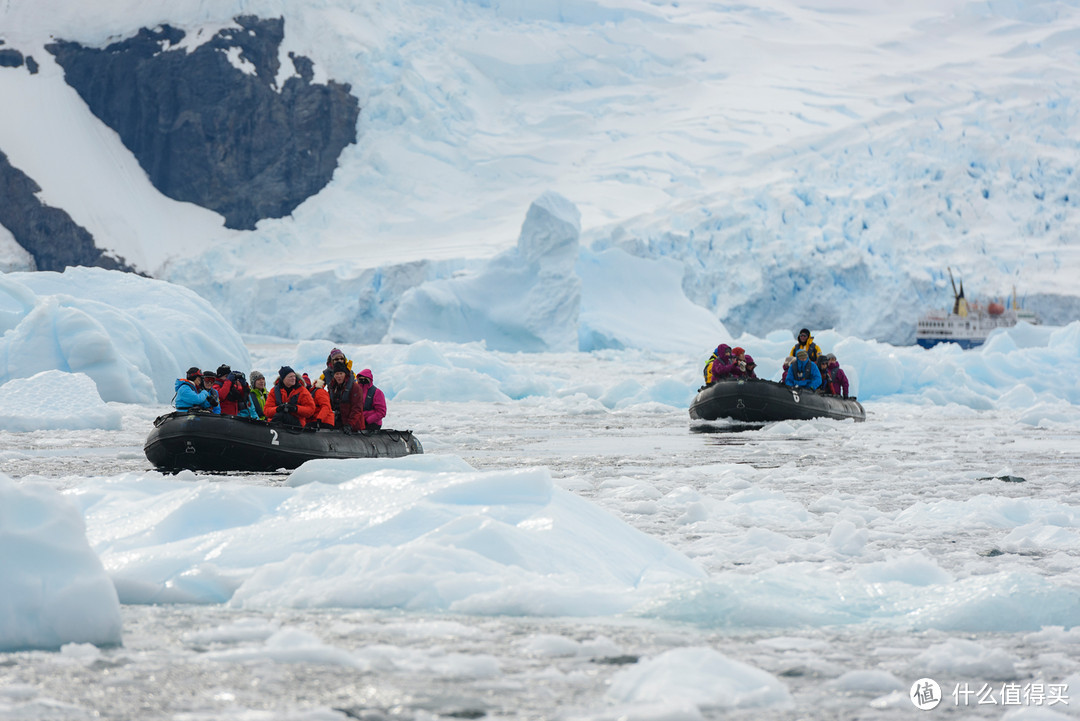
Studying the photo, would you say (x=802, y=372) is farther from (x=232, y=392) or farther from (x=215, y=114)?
(x=215, y=114)

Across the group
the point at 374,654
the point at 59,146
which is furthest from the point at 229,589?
the point at 59,146

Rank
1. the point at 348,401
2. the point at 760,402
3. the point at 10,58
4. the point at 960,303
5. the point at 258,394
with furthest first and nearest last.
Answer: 1. the point at 10,58
2. the point at 960,303
3. the point at 760,402
4. the point at 258,394
5. the point at 348,401

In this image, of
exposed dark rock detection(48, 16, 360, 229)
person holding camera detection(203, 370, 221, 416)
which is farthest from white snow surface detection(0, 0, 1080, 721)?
exposed dark rock detection(48, 16, 360, 229)

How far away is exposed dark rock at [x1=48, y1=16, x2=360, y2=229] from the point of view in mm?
71625

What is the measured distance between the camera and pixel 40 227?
6700 cm

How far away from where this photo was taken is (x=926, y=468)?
39.8 feet

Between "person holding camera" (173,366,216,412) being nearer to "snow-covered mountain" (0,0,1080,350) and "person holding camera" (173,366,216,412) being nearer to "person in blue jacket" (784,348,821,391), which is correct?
"person in blue jacket" (784,348,821,391)

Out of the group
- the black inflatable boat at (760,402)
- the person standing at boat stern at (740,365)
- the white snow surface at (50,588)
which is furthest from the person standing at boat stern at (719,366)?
the white snow surface at (50,588)

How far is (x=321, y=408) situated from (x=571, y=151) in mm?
58285

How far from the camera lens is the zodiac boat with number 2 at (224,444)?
11.0 m

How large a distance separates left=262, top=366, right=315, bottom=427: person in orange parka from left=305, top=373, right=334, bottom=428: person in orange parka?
0.23 feet

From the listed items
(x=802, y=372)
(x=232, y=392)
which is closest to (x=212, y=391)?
(x=232, y=392)

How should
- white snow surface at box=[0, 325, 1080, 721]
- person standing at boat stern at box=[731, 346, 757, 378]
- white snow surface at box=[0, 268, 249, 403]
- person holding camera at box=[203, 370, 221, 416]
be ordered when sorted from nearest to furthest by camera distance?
white snow surface at box=[0, 325, 1080, 721], person holding camera at box=[203, 370, 221, 416], white snow surface at box=[0, 268, 249, 403], person standing at boat stern at box=[731, 346, 757, 378]

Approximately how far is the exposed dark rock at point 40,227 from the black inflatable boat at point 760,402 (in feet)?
182
